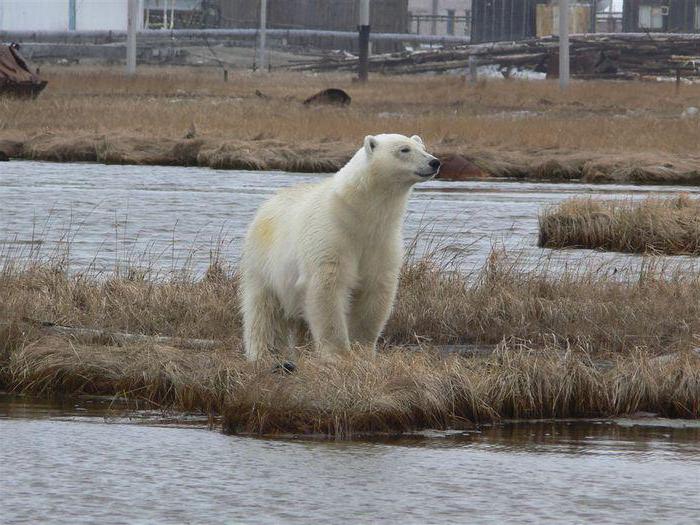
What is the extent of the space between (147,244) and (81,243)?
2.15 feet

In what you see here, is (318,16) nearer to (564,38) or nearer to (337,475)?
(564,38)

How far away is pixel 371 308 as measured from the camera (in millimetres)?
7977

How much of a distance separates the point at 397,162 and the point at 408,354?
105 cm

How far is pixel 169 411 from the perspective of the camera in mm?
7742

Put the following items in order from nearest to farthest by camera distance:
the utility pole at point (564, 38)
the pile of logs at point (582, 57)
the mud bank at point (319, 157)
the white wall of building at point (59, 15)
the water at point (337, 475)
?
the water at point (337, 475) → the mud bank at point (319, 157) → the utility pole at point (564, 38) → the pile of logs at point (582, 57) → the white wall of building at point (59, 15)

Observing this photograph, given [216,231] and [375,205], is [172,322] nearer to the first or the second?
[375,205]

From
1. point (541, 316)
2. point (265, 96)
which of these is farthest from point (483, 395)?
point (265, 96)

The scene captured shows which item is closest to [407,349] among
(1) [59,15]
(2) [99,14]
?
(1) [59,15]

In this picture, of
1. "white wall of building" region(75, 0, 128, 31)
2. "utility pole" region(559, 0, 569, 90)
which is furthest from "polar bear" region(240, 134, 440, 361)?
"white wall of building" region(75, 0, 128, 31)

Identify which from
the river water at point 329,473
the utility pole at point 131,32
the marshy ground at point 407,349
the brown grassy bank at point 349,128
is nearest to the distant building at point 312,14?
the utility pole at point 131,32

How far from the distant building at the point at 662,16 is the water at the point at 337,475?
69288 millimetres

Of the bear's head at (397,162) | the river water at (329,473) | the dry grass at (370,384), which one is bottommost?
the river water at (329,473)

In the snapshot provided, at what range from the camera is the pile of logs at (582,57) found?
200 feet

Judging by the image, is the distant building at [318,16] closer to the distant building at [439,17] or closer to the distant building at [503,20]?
the distant building at [439,17]
